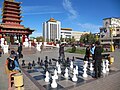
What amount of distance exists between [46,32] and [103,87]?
464 feet

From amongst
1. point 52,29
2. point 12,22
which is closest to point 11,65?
point 12,22

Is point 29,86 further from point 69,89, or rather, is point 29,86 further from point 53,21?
point 53,21

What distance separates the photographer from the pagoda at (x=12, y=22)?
1524 inches

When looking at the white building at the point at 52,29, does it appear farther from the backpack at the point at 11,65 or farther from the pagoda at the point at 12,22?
the backpack at the point at 11,65

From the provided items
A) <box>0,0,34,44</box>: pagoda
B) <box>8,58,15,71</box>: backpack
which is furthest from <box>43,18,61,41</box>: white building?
<box>8,58,15,71</box>: backpack

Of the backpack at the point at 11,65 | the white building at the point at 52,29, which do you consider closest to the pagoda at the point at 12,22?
Result: the backpack at the point at 11,65

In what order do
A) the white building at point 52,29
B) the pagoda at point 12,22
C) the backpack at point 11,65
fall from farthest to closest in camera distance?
the white building at point 52,29 → the pagoda at point 12,22 → the backpack at point 11,65

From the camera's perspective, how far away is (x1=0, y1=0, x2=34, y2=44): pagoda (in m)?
38.7

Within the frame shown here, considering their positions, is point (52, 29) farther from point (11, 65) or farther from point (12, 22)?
point (11, 65)

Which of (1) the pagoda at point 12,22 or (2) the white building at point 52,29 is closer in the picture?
(1) the pagoda at point 12,22

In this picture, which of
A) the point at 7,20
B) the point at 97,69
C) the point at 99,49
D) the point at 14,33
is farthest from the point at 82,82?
the point at 7,20

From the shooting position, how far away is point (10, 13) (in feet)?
142

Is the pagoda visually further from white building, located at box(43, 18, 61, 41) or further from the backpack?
white building, located at box(43, 18, 61, 41)

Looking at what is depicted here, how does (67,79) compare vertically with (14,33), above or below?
below
